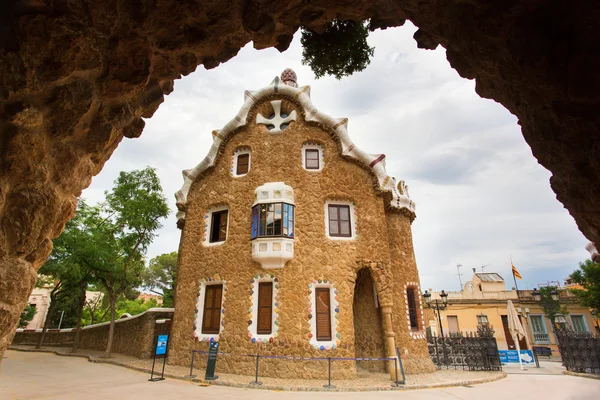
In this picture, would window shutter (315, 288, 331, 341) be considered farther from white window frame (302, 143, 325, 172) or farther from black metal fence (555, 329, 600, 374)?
black metal fence (555, 329, 600, 374)

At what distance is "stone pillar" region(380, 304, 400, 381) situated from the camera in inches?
402

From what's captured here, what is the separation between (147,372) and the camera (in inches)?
412

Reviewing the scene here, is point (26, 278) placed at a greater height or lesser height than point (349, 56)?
lesser

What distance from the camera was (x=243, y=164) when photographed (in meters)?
13.7

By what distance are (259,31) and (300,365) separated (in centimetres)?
970

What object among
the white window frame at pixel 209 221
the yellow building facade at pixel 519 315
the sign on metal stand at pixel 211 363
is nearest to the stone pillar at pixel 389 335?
the sign on metal stand at pixel 211 363

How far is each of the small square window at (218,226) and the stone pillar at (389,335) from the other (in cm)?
661

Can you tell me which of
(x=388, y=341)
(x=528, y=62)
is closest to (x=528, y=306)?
(x=388, y=341)

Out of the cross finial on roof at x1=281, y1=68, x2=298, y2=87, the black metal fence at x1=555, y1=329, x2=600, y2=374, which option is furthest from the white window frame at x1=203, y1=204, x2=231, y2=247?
the black metal fence at x1=555, y1=329, x2=600, y2=374

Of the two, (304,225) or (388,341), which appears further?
(304,225)

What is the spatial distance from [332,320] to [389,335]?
1959 millimetres

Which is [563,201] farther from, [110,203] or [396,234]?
[110,203]

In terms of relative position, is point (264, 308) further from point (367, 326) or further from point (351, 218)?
point (351, 218)

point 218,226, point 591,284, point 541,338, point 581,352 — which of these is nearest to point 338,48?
point 218,226
